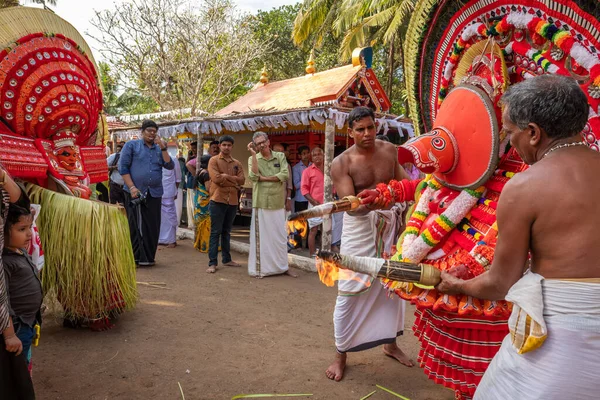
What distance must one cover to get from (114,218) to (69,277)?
552 mm

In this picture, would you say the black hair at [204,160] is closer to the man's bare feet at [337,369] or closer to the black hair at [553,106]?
the man's bare feet at [337,369]

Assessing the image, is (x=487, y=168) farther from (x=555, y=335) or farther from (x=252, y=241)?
(x=252, y=241)

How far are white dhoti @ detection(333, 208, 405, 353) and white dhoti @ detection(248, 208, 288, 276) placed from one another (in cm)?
292

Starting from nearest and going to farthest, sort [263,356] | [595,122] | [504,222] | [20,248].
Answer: [504,222] → [595,122] → [20,248] → [263,356]

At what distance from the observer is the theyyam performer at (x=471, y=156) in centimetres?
184

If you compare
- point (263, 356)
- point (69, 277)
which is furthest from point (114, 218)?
point (263, 356)

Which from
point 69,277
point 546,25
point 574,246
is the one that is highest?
point 546,25

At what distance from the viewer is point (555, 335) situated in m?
1.43

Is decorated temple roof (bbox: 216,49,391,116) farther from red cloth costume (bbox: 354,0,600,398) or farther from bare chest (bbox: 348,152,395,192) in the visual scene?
red cloth costume (bbox: 354,0,600,398)

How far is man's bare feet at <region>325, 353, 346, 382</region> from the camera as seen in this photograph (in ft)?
10.6

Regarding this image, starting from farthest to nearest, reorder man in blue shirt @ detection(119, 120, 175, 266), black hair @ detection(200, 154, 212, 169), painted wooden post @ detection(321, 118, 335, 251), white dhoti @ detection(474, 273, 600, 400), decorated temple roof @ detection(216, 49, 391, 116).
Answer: decorated temple roof @ detection(216, 49, 391, 116) < black hair @ detection(200, 154, 212, 169) < painted wooden post @ detection(321, 118, 335, 251) < man in blue shirt @ detection(119, 120, 175, 266) < white dhoti @ detection(474, 273, 600, 400)

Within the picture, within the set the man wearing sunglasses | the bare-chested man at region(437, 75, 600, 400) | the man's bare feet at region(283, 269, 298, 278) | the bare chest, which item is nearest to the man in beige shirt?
the man wearing sunglasses

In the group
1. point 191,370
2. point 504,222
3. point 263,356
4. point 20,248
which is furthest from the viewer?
point 263,356

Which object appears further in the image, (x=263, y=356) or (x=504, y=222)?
(x=263, y=356)
